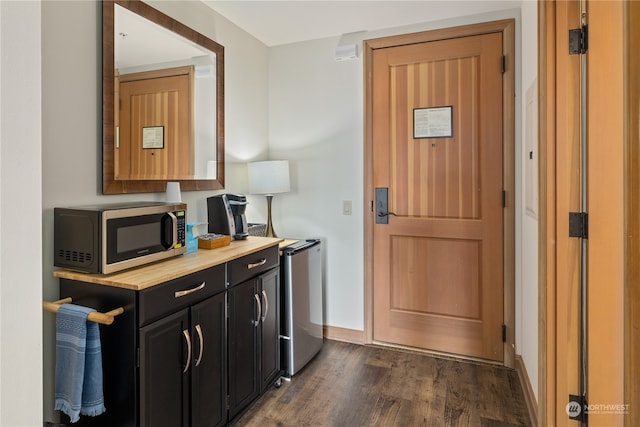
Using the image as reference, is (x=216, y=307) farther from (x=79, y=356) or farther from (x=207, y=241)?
(x=79, y=356)

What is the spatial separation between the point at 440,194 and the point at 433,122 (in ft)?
1.80

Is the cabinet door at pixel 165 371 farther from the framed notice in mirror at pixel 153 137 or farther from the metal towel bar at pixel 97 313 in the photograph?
the framed notice in mirror at pixel 153 137

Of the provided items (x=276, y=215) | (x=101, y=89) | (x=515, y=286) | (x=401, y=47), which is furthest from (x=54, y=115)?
(x=515, y=286)

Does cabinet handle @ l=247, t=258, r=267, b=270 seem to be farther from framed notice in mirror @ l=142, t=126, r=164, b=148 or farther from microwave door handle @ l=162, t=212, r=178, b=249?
framed notice in mirror @ l=142, t=126, r=164, b=148

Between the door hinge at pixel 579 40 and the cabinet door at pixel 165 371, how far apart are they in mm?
2024

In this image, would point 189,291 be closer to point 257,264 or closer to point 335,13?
point 257,264

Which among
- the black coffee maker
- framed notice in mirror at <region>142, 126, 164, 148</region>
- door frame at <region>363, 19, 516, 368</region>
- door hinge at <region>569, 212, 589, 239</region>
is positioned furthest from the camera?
door frame at <region>363, 19, 516, 368</region>

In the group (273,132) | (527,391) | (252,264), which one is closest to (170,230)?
(252,264)

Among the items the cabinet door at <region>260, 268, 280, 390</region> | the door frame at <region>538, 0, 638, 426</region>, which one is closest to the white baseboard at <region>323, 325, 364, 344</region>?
the cabinet door at <region>260, 268, 280, 390</region>

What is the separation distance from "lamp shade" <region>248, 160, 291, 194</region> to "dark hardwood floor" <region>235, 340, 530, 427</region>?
1339 mm

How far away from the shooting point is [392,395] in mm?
2311

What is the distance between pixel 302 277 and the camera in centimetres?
263

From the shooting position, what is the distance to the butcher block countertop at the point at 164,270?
1463mm

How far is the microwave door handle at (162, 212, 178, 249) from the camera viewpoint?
1.81 m
